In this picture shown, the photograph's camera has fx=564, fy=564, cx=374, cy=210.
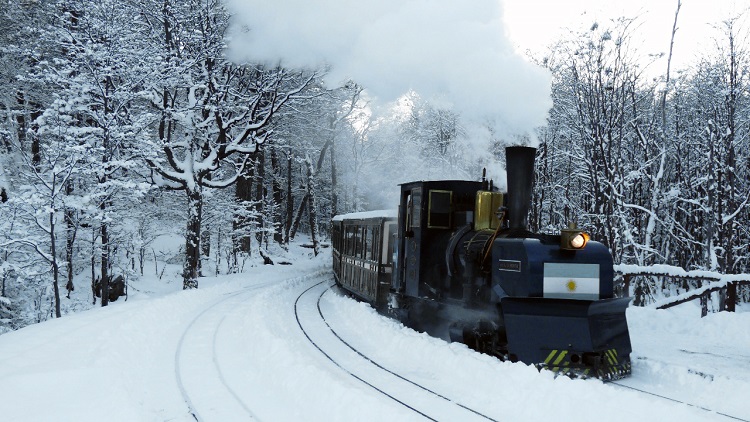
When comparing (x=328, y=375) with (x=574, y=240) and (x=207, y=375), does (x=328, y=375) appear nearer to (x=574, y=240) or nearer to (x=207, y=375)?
(x=207, y=375)

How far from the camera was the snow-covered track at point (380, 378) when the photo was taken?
6.45m

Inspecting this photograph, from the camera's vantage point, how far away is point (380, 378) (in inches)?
317

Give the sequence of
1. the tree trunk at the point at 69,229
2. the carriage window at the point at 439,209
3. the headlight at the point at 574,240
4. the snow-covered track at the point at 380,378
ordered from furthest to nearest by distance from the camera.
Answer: the tree trunk at the point at 69,229 → the carriage window at the point at 439,209 → the headlight at the point at 574,240 → the snow-covered track at the point at 380,378

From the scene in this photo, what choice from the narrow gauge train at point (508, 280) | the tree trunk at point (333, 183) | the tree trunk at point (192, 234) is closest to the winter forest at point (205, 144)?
the tree trunk at point (192, 234)

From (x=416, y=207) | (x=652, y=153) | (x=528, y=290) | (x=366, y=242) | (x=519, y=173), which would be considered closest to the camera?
(x=528, y=290)

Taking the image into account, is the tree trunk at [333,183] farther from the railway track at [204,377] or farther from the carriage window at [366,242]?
the railway track at [204,377]

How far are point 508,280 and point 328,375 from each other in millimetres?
2821

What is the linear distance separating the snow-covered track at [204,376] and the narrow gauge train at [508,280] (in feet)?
12.0

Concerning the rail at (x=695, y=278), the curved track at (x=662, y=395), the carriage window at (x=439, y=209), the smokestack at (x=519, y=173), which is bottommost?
the curved track at (x=662, y=395)

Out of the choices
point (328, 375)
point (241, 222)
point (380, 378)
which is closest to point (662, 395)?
point (380, 378)

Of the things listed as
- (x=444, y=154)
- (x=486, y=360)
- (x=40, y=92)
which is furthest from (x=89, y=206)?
(x=40, y=92)

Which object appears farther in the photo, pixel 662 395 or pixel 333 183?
pixel 333 183

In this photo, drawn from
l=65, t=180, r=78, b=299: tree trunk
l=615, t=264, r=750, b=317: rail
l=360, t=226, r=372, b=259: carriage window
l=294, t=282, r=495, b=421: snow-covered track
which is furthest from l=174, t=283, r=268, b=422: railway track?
l=615, t=264, r=750, b=317: rail

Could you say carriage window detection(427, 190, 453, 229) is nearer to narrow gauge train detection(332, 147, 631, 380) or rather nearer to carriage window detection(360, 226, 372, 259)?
narrow gauge train detection(332, 147, 631, 380)
